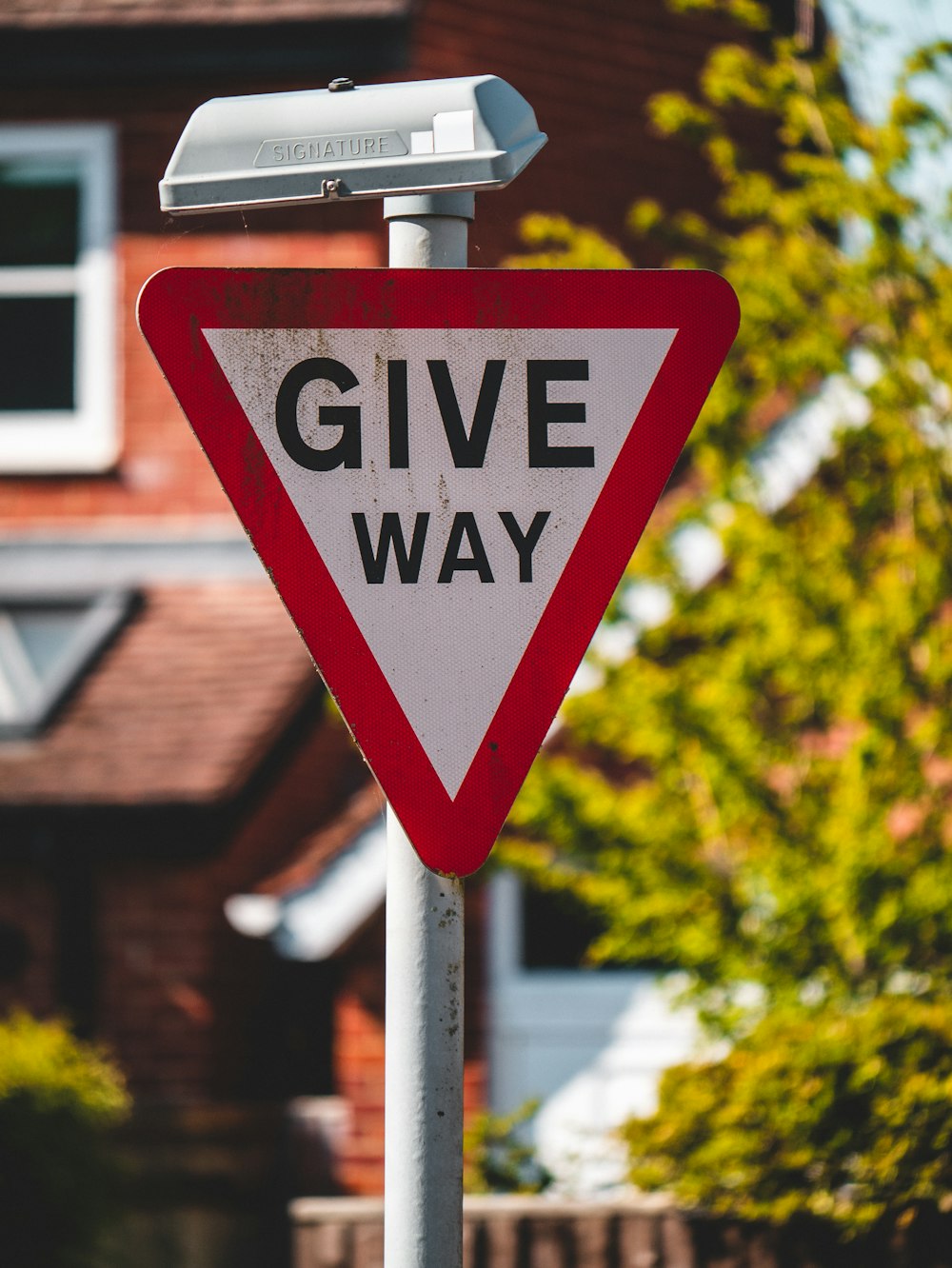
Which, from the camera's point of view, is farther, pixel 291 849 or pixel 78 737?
pixel 291 849

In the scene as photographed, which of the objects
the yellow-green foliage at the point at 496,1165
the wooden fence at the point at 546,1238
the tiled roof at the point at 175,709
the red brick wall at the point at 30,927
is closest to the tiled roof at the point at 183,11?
the tiled roof at the point at 175,709

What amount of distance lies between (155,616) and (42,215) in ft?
7.50

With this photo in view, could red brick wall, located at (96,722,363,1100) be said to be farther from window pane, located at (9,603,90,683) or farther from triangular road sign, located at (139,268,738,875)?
triangular road sign, located at (139,268,738,875)

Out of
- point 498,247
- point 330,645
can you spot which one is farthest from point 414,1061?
point 498,247

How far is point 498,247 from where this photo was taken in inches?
344

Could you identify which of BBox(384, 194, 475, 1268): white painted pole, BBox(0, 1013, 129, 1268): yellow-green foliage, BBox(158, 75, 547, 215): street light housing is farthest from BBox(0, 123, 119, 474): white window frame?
BBox(384, 194, 475, 1268): white painted pole

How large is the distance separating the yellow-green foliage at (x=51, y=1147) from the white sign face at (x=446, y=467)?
4.55 metres

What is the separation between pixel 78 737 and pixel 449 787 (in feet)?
19.9

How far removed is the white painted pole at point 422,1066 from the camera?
5.55ft

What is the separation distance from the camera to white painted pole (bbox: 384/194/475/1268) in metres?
1.69

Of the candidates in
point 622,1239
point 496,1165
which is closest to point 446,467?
point 622,1239

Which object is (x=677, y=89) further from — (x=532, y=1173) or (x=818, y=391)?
(x=532, y=1173)

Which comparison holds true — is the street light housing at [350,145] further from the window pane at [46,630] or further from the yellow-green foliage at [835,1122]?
Answer: the window pane at [46,630]

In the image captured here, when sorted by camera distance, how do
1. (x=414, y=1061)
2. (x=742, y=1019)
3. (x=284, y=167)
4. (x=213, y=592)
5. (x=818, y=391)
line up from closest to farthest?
1. (x=414, y=1061)
2. (x=284, y=167)
3. (x=742, y=1019)
4. (x=818, y=391)
5. (x=213, y=592)
